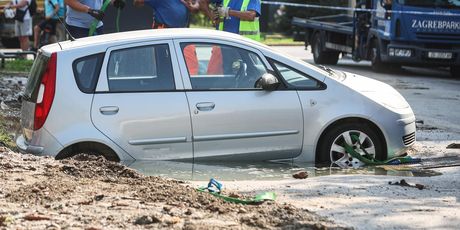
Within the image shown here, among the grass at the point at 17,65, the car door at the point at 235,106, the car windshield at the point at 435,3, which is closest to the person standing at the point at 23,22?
the grass at the point at 17,65

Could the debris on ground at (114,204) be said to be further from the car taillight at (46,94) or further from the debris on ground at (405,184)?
the debris on ground at (405,184)

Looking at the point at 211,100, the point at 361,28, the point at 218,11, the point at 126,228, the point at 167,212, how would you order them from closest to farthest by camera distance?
the point at 126,228 < the point at 167,212 < the point at 211,100 < the point at 218,11 < the point at 361,28

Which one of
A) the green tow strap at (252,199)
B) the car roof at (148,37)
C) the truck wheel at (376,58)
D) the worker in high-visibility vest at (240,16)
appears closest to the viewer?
the green tow strap at (252,199)

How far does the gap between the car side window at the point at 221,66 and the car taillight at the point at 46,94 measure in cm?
122

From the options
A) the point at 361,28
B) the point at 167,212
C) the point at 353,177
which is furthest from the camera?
the point at 361,28

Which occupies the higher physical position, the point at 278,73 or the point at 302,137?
the point at 278,73

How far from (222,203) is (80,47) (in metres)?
2.67

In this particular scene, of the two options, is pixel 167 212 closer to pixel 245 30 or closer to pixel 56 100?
pixel 56 100

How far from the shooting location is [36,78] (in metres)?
8.58

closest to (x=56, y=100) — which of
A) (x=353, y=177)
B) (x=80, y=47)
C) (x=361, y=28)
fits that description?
(x=80, y=47)

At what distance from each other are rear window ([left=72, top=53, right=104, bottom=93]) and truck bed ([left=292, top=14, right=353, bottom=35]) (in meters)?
14.7

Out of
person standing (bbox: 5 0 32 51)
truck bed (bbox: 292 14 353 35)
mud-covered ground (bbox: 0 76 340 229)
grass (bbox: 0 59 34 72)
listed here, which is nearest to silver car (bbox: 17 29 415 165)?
mud-covered ground (bbox: 0 76 340 229)

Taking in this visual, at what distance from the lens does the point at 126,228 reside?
5781 mm

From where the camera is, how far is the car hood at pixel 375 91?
29.4 ft
